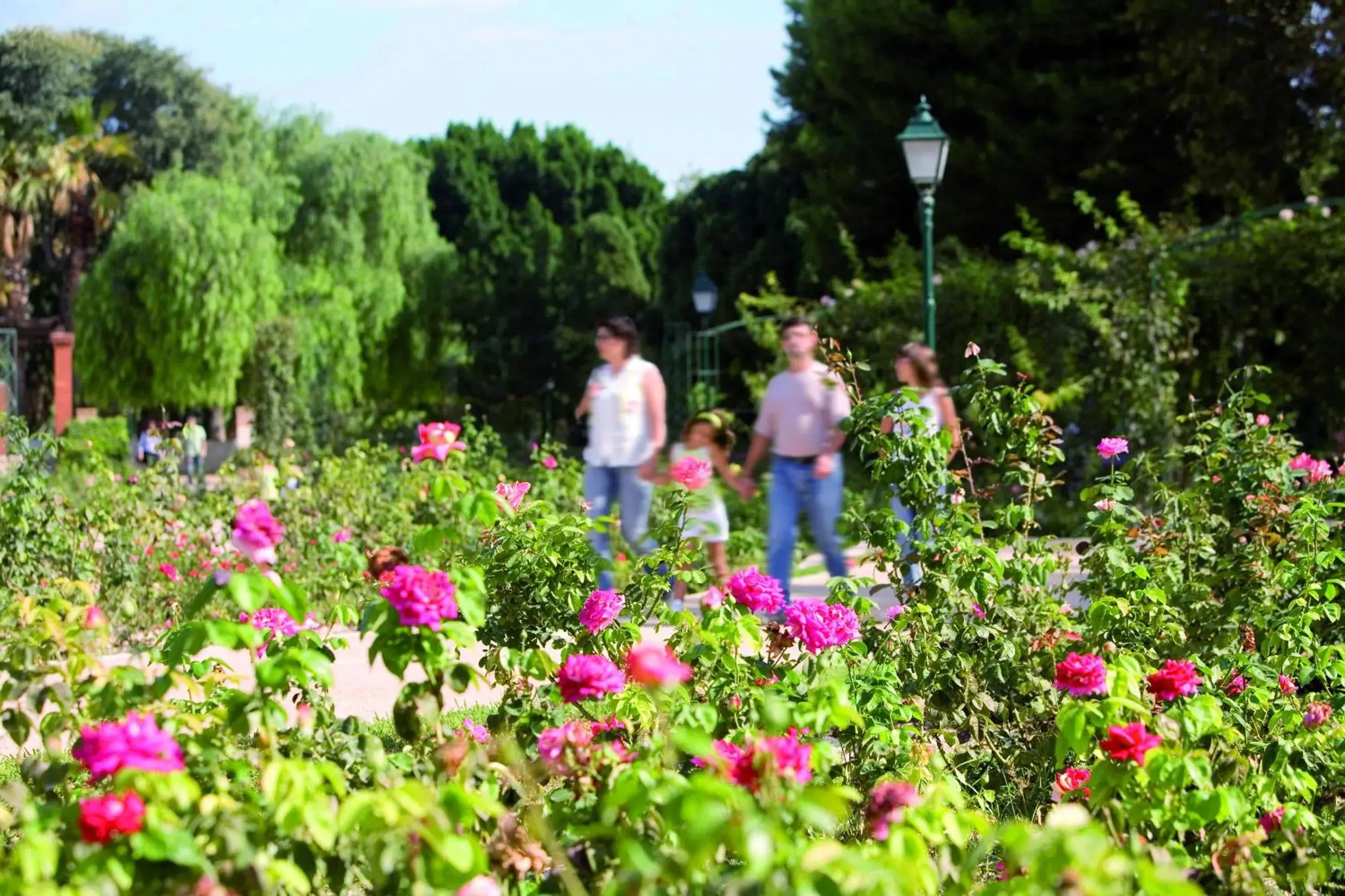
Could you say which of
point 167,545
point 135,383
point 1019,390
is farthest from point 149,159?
point 1019,390

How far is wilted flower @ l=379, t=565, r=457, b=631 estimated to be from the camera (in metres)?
2.23

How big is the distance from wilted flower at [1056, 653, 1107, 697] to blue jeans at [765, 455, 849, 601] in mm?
3611

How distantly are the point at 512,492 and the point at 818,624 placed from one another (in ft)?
3.25

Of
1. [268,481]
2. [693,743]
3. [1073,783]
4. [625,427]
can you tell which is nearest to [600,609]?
[1073,783]

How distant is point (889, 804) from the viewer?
6.85ft

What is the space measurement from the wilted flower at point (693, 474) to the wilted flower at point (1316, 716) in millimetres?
1552

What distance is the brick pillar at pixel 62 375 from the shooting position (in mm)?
26547

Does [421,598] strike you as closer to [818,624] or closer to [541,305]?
[818,624]

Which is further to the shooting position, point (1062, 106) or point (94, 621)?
point (1062, 106)

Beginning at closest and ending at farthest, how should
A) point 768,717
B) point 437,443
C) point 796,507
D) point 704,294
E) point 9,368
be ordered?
1. point 768,717
2. point 437,443
3. point 796,507
4. point 9,368
5. point 704,294

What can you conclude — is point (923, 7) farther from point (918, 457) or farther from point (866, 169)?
point (918, 457)

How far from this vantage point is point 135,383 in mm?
26688

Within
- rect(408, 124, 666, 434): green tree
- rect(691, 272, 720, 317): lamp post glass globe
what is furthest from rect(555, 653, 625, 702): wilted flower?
rect(408, 124, 666, 434): green tree

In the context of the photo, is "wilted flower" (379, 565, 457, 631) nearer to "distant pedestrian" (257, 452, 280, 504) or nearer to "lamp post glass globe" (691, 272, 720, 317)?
"distant pedestrian" (257, 452, 280, 504)
